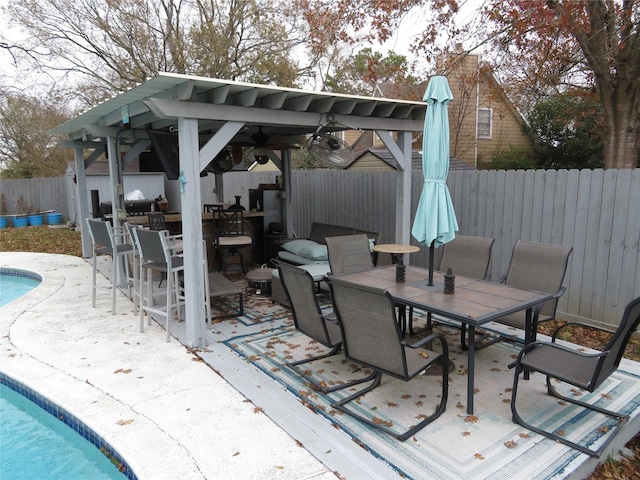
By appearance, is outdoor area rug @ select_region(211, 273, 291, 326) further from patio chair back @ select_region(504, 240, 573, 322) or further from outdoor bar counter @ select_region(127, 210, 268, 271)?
patio chair back @ select_region(504, 240, 573, 322)

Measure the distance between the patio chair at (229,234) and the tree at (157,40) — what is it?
28.0ft

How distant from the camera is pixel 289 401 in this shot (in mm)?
3174

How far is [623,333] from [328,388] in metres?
1.96

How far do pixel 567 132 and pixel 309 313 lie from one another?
45.2 feet

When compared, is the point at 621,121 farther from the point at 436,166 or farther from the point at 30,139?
the point at 30,139

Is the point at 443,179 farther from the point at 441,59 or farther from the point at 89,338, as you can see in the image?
the point at 441,59

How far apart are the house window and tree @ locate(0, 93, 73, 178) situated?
15.4m

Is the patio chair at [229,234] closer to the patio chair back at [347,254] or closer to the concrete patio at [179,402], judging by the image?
the concrete patio at [179,402]

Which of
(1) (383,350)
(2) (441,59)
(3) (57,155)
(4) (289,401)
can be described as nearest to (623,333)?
(1) (383,350)

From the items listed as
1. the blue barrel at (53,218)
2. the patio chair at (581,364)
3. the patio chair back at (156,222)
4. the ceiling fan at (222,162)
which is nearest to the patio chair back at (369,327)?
the patio chair at (581,364)

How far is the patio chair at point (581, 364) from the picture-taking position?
250 cm

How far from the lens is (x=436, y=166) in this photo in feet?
11.5

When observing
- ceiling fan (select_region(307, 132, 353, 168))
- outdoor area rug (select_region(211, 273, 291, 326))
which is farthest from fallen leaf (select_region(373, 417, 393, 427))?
ceiling fan (select_region(307, 132, 353, 168))

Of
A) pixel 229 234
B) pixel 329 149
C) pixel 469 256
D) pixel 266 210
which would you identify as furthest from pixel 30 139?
pixel 469 256
